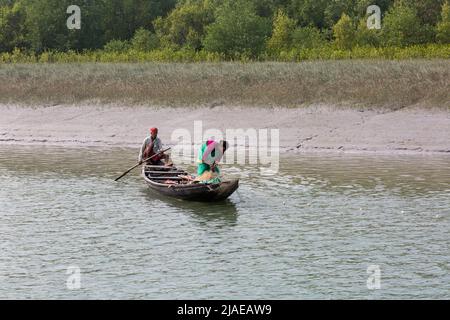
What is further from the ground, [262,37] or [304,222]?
[262,37]

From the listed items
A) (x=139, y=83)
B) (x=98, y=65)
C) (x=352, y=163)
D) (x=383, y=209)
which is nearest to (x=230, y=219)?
(x=383, y=209)

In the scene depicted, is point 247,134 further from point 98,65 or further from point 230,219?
point 98,65

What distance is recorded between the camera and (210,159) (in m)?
22.2

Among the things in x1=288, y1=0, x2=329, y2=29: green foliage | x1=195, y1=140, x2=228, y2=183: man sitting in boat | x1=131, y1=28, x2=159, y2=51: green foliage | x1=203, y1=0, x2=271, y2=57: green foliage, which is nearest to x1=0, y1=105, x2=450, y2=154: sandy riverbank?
x1=195, y1=140, x2=228, y2=183: man sitting in boat

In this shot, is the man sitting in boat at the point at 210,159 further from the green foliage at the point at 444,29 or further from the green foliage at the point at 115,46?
the green foliage at the point at 115,46

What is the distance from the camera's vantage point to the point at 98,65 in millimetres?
49469

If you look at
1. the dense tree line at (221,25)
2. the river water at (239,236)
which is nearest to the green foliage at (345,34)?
the dense tree line at (221,25)

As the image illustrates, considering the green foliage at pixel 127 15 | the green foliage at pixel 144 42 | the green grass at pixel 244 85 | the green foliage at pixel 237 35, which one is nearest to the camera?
the green grass at pixel 244 85

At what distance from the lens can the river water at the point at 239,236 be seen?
1483cm

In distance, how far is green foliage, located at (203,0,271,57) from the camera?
55906mm

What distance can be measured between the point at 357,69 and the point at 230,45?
57.7 ft

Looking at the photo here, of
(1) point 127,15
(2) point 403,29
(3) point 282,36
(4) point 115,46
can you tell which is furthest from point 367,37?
(1) point 127,15

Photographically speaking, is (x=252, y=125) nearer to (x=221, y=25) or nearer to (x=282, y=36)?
(x=221, y=25)

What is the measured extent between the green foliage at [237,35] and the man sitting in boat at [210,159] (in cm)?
3254
